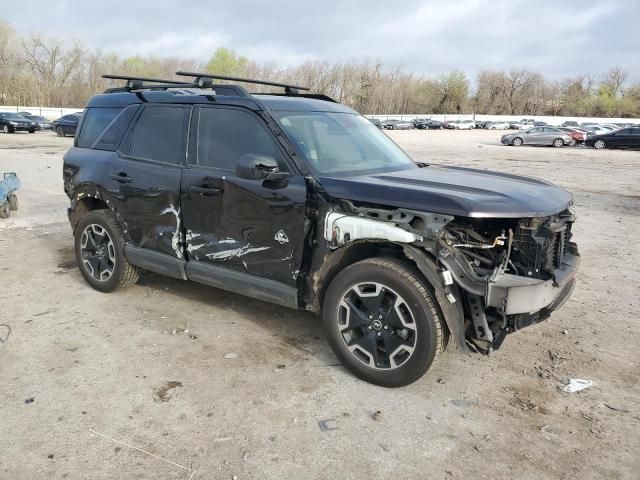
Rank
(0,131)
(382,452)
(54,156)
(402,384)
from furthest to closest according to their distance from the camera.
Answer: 1. (0,131)
2. (54,156)
3. (402,384)
4. (382,452)

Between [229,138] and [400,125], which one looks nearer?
[229,138]

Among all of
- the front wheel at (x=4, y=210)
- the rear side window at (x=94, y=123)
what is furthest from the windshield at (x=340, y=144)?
the front wheel at (x=4, y=210)

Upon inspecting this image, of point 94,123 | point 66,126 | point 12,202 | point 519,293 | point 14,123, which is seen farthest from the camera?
point 14,123

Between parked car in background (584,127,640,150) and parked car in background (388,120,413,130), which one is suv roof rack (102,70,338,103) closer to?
parked car in background (584,127,640,150)

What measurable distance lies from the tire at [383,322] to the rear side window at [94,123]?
312 centimetres

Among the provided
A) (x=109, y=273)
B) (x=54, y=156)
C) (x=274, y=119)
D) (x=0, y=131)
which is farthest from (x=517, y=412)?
(x=0, y=131)

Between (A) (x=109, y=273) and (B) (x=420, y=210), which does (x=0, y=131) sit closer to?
(A) (x=109, y=273)

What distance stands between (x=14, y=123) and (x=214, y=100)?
3733 cm

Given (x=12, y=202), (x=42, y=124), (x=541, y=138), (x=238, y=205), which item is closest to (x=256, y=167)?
(x=238, y=205)

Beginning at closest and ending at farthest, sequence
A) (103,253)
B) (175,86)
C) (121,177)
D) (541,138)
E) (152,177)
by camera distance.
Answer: (152,177) < (121,177) < (175,86) < (103,253) < (541,138)

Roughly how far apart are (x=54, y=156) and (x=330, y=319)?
19.3m

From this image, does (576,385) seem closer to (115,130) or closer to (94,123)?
(115,130)

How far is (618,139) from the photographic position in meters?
33.3

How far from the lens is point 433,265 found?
3270 mm
